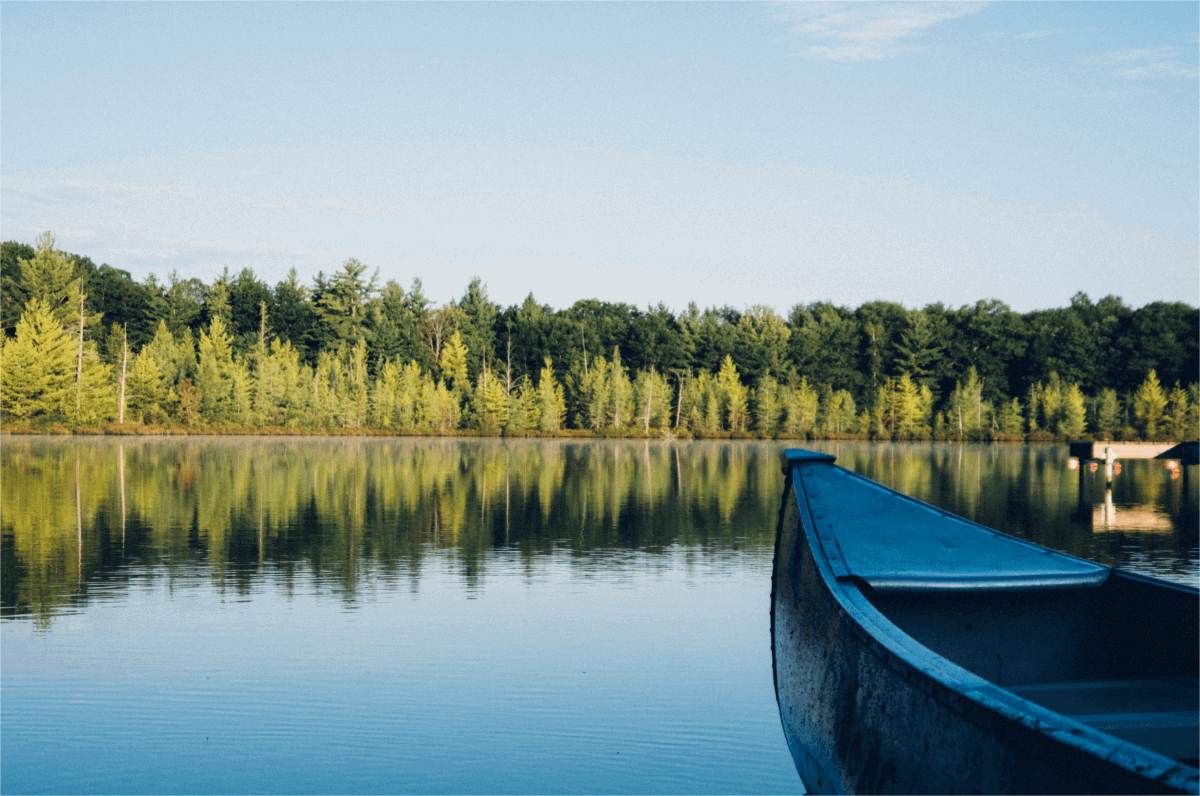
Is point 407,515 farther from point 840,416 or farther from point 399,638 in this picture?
point 840,416

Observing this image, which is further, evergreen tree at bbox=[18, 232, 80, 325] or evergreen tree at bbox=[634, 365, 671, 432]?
evergreen tree at bbox=[634, 365, 671, 432]

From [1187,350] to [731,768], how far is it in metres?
100

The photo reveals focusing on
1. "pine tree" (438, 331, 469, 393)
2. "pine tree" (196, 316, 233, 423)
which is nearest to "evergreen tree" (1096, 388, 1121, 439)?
"pine tree" (438, 331, 469, 393)

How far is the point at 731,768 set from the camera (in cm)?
681

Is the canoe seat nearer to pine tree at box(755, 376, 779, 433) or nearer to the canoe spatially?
the canoe

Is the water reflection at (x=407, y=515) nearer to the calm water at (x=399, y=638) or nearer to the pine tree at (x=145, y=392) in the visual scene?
the calm water at (x=399, y=638)

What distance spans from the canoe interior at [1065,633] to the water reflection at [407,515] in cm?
796

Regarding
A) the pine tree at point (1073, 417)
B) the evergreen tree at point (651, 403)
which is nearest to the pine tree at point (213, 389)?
the evergreen tree at point (651, 403)

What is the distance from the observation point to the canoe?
184 inches

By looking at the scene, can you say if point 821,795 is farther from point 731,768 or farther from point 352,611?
point 352,611

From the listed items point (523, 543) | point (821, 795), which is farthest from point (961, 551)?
point (523, 543)

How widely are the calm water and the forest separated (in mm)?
52982

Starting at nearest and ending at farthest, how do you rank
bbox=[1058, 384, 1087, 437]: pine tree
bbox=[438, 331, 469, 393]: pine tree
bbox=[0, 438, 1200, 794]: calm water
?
bbox=[0, 438, 1200, 794]: calm water
bbox=[1058, 384, 1087, 437]: pine tree
bbox=[438, 331, 469, 393]: pine tree

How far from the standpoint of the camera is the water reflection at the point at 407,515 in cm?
1438
